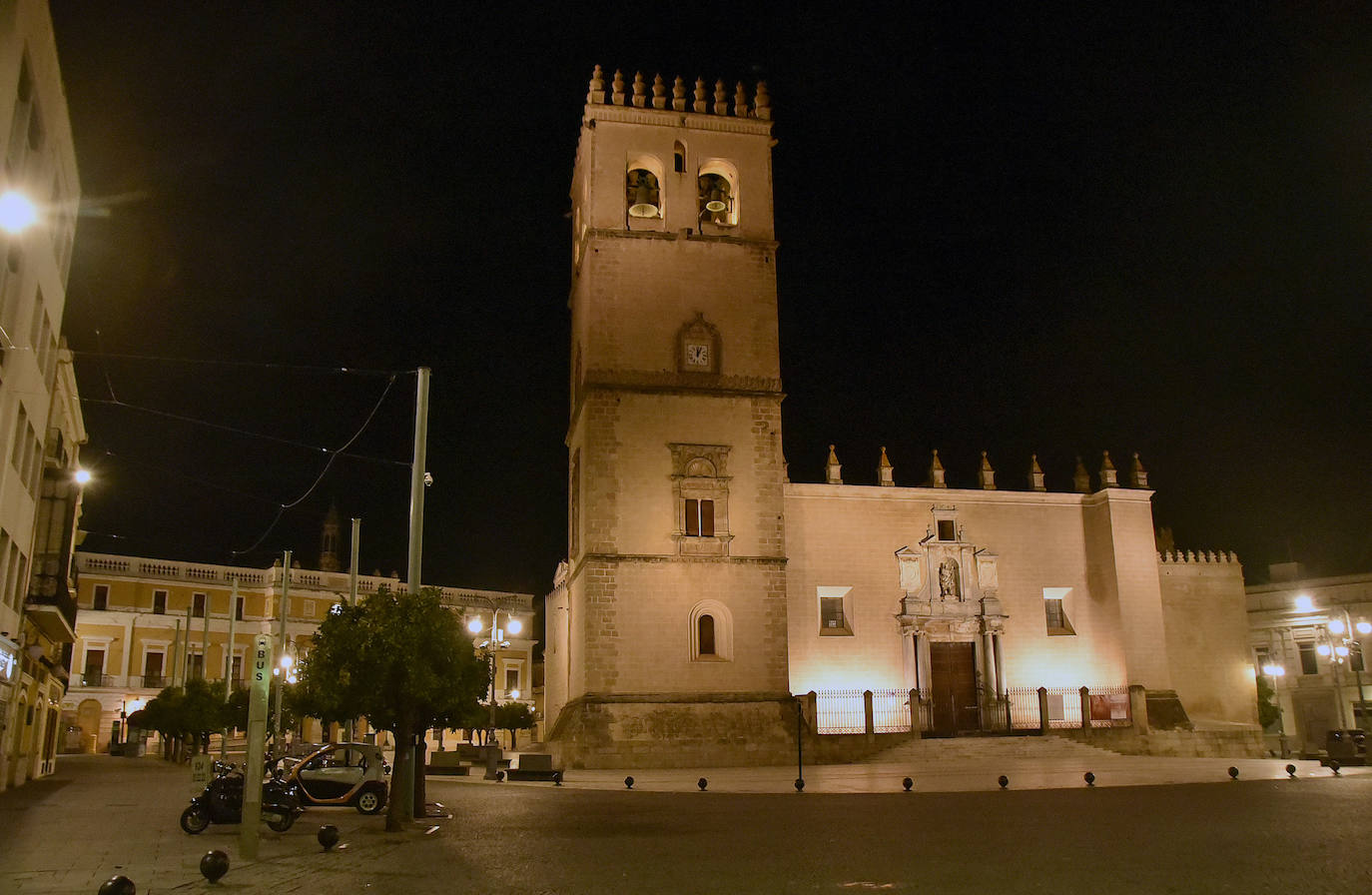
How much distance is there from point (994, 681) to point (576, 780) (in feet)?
46.8

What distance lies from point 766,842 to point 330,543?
57.7 metres

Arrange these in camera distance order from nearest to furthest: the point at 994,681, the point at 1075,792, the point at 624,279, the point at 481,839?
1. the point at 481,839
2. the point at 1075,792
3. the point at 624,279
4. the point at 994,681

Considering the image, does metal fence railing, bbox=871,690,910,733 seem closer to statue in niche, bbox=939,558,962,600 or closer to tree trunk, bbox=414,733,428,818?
statue in niche, bbox=939,558,962,600

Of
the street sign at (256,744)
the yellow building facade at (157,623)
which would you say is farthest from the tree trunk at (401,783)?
the yellow building facade at (157,623)

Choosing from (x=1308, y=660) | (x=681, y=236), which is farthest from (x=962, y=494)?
(x=1308, y=660)

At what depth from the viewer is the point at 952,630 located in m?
33.4

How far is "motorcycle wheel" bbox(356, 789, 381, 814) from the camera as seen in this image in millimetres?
16766

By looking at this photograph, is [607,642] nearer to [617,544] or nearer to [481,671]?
[617,544]

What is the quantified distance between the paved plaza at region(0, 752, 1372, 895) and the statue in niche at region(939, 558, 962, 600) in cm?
1285

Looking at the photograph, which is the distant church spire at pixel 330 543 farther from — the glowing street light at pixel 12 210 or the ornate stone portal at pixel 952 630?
the glowing street light at pixel 12 210

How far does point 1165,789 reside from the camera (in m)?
19.2

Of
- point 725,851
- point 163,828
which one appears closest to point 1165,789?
point 725,851

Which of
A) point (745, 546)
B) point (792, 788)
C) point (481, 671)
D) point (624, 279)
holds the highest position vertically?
point (624, 279)

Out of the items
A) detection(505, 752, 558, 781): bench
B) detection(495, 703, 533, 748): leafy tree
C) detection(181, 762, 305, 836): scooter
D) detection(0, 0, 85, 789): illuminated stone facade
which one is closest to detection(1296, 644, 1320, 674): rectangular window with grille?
detection(495, 703, 533, 748): leafy tree
